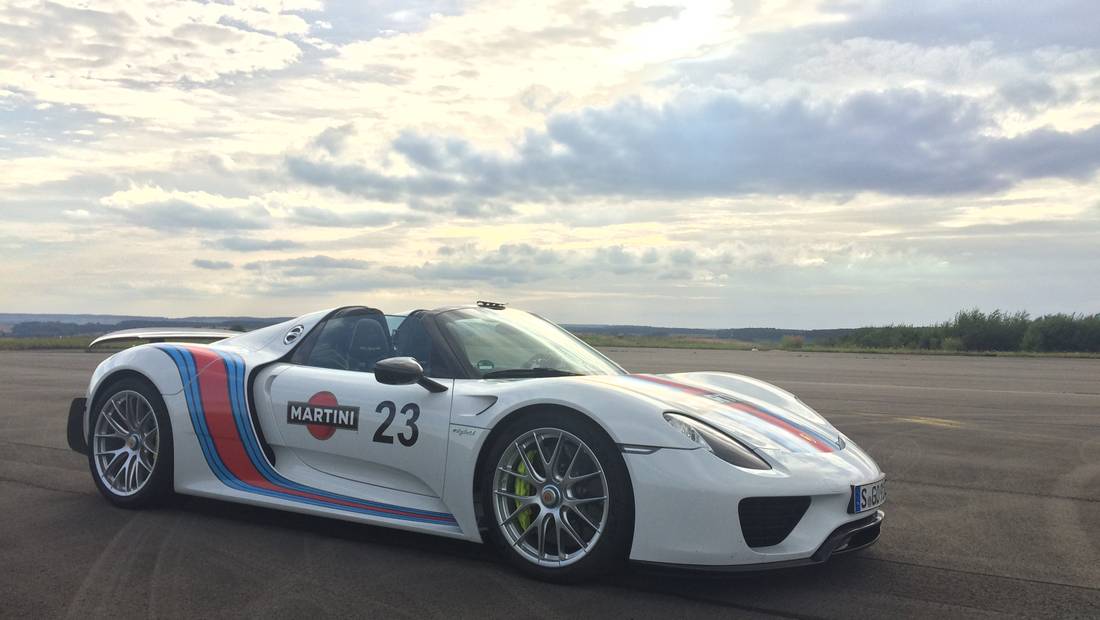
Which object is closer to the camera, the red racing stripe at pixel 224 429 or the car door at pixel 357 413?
the car door at pixel 357 413

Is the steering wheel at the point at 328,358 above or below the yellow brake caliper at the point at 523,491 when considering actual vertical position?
above

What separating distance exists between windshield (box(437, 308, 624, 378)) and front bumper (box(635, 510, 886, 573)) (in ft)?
4.56

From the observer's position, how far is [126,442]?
5.67 metres

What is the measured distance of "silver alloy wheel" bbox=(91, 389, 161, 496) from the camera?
556 cm

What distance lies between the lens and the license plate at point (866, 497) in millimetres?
4082

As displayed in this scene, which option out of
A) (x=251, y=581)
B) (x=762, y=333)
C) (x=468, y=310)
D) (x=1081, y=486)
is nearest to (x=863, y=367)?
(x=1081, y=486)

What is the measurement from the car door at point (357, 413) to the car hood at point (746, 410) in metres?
0.96

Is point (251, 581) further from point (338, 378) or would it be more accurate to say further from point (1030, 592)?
point (1030, 592)

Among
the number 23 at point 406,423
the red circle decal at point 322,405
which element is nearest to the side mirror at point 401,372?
the number 23 at point 406,423

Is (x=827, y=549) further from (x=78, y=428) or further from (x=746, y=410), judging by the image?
(x=78, y=428)

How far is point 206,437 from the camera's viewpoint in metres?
5.36

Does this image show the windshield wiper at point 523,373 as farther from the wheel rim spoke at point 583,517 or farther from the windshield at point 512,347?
the wheel rim spoke at point 583,517

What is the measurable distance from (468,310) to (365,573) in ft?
5.79

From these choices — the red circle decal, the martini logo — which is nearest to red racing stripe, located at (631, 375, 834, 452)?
the martini logo
